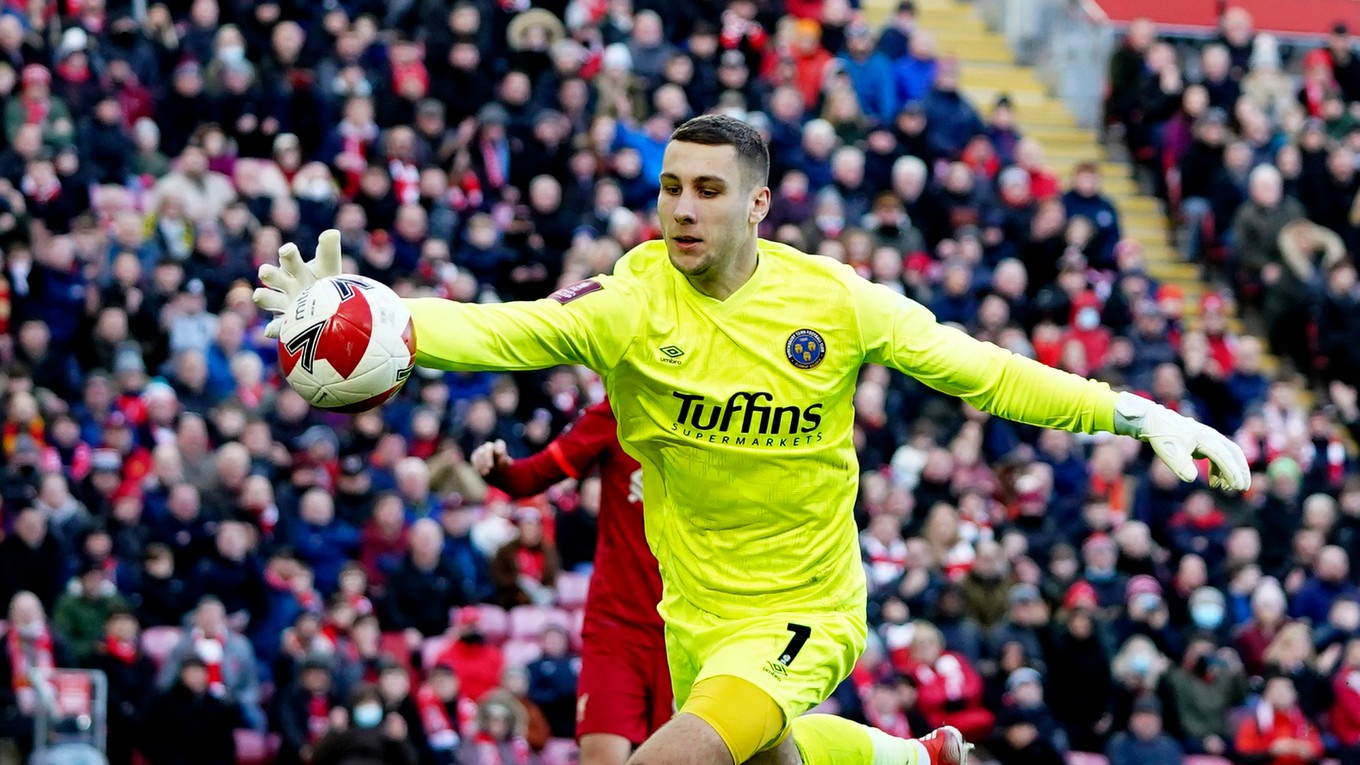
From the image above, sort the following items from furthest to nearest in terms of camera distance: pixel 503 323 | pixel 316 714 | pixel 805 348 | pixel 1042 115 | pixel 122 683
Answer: pixel 1042 115, pixel 316 714, pixel 122 683, pixel 805 348, pixel 503 323

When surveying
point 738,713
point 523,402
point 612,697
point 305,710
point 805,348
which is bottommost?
point 305,710

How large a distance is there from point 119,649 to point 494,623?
2536mm

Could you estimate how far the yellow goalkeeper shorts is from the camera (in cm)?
745

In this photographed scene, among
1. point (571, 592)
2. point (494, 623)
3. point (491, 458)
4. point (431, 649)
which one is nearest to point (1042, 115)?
point (571, 592)

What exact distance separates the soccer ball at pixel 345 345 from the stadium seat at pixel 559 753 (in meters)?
7.91

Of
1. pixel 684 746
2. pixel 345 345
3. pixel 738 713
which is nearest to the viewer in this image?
pixel 345 345

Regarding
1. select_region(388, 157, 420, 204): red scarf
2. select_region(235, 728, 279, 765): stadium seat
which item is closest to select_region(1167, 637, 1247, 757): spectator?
select_region(235, 728, 279, 765): stadium seat

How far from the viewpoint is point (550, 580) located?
49.6 ft

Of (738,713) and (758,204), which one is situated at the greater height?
(758,204)

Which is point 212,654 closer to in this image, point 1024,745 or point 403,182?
point 403,182

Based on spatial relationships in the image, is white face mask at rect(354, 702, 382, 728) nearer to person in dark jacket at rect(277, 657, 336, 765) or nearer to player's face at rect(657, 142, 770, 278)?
person in dark jacket at rect(277, 657, 336, 765)

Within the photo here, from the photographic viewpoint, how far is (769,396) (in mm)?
7594

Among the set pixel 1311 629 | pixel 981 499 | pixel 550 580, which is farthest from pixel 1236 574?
pixel 550 580

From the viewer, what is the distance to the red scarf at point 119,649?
13.7 meters
